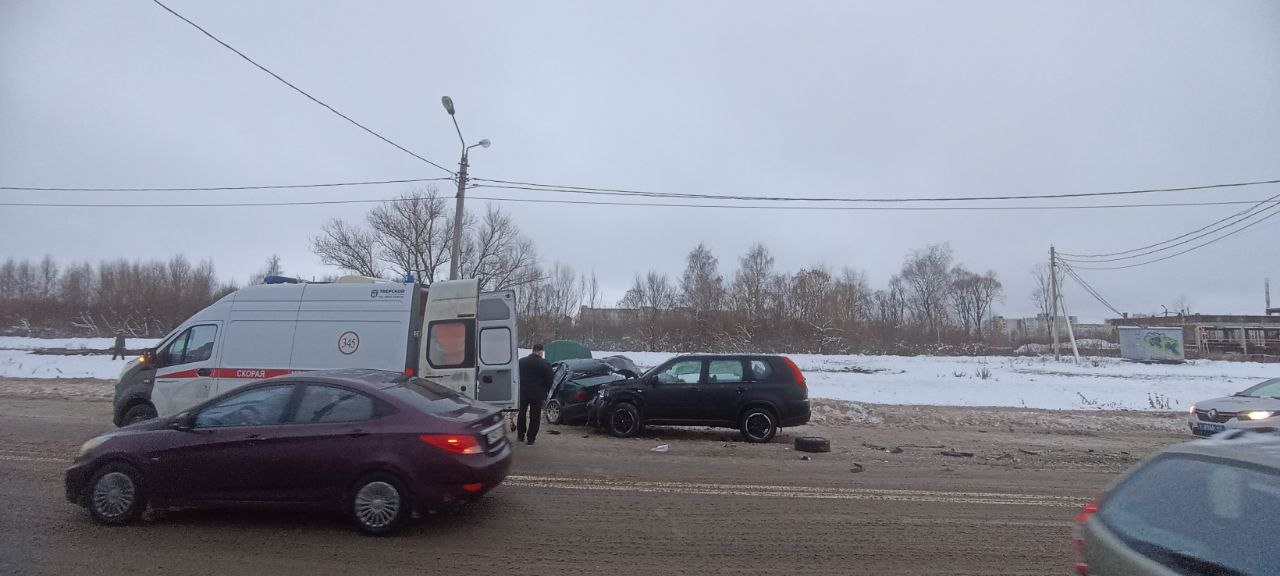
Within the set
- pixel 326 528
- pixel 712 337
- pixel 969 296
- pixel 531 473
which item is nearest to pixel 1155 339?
pixel 712 337

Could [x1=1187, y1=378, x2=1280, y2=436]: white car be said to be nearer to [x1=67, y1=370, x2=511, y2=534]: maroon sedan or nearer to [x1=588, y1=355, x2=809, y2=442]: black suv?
[x1=588, y1=355, x2=809, y2=442]: black suv

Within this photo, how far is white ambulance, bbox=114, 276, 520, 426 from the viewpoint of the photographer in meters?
9.90

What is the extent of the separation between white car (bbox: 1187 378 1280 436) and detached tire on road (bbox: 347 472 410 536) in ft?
46.3

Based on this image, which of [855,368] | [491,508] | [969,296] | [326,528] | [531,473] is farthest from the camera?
[969,296]

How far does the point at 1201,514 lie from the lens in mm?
2533

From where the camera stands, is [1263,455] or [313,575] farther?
[313,575]

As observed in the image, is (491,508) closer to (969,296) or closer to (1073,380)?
(1073,380)

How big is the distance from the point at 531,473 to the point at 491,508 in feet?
5.70

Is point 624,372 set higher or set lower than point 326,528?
higher

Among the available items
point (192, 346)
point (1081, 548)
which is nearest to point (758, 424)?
point (1081, 548)

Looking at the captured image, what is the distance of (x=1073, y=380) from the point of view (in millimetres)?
24672

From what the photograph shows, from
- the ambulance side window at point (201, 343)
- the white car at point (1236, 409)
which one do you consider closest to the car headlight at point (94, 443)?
the ambulance side window at point (201, 343)

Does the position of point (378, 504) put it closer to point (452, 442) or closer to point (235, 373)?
point (452, 442)

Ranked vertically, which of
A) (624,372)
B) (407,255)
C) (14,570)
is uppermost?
(407,255)
